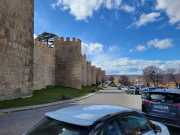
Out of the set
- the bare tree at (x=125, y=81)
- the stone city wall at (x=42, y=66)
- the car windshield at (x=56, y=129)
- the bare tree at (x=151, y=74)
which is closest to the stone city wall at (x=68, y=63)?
the stone city wall at (x=42, y=66)

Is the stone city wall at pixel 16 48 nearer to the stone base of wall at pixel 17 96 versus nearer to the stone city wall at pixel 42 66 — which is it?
the stone base of wall at pixel 17 96

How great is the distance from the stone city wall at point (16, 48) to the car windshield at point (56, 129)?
10.9m

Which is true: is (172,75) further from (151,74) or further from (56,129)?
(56,129)

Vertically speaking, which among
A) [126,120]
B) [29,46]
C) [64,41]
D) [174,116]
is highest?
[64,41]

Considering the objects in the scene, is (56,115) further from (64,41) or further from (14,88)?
(64,41)

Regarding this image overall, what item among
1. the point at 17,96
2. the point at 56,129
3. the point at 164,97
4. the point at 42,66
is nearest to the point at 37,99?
the point at 17,96

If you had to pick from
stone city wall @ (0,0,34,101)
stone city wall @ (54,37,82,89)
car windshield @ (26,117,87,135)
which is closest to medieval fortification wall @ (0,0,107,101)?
stone city wall @ (0,0,34,101)

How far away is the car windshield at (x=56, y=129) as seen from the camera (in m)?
1.76

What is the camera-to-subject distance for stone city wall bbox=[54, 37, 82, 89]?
2931 cm

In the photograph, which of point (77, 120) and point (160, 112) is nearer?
point (77, 120)

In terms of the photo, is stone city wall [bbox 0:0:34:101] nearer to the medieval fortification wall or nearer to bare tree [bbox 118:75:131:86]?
the medieval fortification wall

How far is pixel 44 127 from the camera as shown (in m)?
2.09

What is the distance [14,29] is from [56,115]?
12.8 meters

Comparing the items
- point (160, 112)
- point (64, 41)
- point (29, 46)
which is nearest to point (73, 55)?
point (64, 41)
